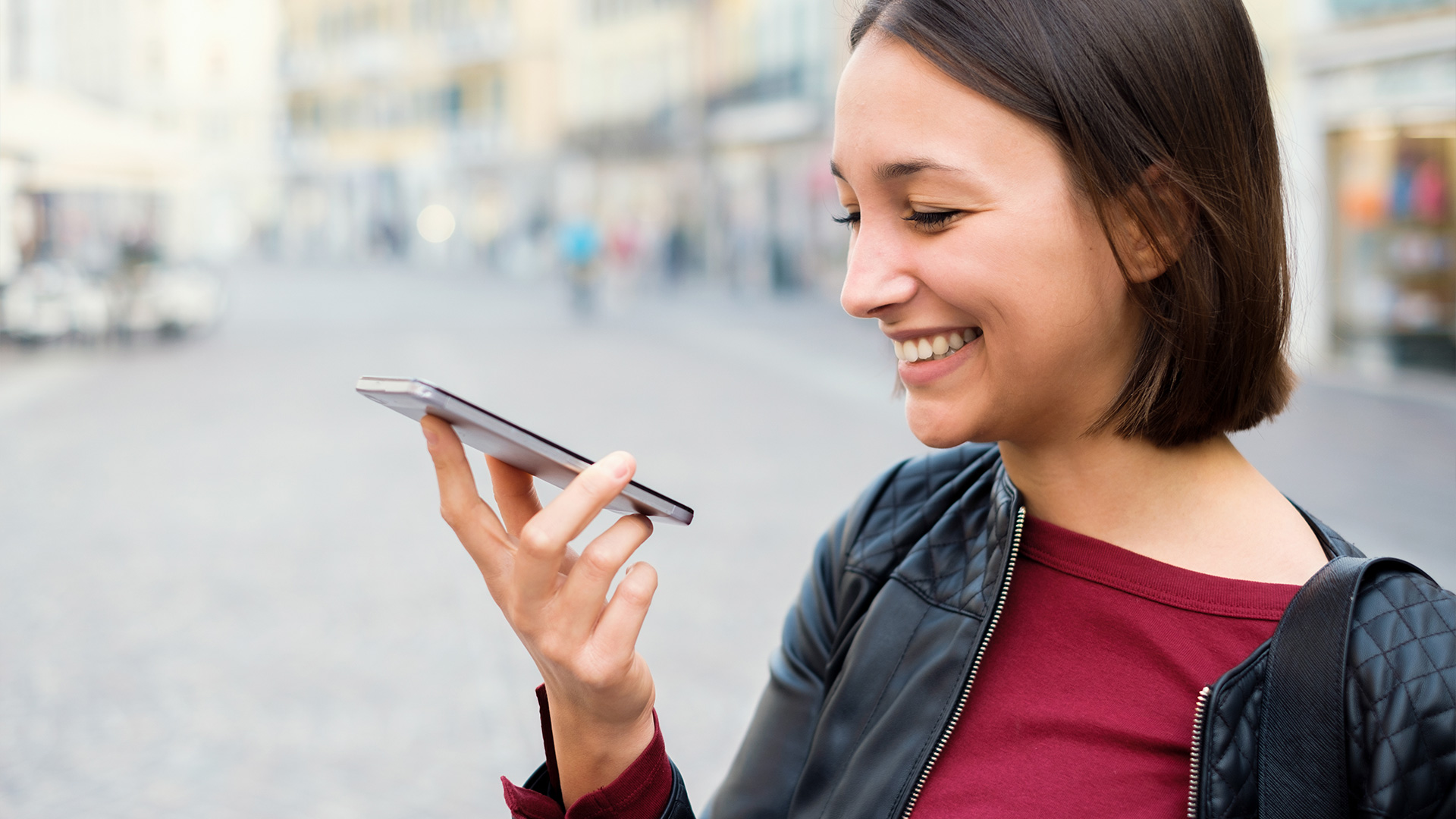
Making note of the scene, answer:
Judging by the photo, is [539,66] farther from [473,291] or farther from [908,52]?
[908,52]

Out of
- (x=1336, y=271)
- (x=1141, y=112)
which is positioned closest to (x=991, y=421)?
(x=1141, y=112)

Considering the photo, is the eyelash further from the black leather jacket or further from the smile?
the black leather jacket

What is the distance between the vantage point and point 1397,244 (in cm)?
1294

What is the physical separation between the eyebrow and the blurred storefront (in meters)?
12.5

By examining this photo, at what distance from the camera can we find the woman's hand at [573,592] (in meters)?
1.08

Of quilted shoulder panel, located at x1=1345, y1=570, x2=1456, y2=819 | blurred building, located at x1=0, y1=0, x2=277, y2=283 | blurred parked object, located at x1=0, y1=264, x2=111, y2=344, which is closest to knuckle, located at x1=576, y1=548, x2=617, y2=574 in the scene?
quilted shoulder panel, located at x1=1345, y1=570, x2=1456, y2=819

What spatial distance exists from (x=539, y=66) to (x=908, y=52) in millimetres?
47739

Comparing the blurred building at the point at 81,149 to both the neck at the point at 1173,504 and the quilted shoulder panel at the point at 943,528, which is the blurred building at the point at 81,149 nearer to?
the quilted shoulder panel at the point at 943,528

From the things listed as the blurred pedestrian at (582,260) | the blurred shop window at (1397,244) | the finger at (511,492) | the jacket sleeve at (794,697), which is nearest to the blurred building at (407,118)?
the blurred pedestrian at (582,260)

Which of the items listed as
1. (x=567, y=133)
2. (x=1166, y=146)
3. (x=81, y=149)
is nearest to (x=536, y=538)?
(x=1166, y=146)

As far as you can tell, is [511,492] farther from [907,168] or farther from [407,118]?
[407,118]

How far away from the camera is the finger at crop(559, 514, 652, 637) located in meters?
1.11

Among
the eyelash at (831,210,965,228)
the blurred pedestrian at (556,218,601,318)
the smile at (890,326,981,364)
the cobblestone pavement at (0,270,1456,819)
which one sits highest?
the eyelash at (831,210,965,228)

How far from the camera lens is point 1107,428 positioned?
1.31 meters
